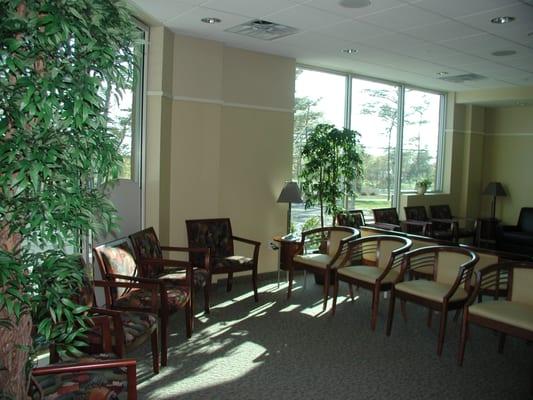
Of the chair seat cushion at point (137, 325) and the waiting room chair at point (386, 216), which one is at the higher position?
the waiting room chair at point (386, 216)

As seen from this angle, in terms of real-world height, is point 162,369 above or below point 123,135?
below

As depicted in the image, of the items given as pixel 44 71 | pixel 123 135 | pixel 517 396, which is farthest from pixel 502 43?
pixel 44 71

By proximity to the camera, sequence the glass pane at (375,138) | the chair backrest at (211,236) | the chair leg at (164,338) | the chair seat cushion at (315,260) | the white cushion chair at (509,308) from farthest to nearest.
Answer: the glass pane at (375,138), the chair backrest at (211,236), the chair seat cushion at (315,260), the chair leg at (164,338), the white cushion chair at (509,308)

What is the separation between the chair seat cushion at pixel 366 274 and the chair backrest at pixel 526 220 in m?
5.16

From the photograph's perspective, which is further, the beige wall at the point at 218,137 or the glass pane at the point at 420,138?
the glass pane at the point at 420,138

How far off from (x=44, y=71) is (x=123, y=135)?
3125 mm

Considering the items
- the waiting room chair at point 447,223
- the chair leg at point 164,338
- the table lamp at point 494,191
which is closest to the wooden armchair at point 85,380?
the chair leg at point 164,338

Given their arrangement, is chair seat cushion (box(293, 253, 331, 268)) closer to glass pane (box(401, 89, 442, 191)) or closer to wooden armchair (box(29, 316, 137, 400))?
wooden armchair (box(29, 316, 137, 400))

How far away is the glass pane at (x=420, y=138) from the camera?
Result: 8.17 m

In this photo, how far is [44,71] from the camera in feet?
4.71

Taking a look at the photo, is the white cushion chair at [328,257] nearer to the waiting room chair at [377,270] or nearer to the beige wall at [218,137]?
the waiting room chair at [377,270]

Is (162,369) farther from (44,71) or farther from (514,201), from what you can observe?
(514,201)

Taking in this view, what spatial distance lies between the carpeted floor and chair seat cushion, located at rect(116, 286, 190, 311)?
0.38 m

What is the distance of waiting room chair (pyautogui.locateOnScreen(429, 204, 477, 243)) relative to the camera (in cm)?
772
